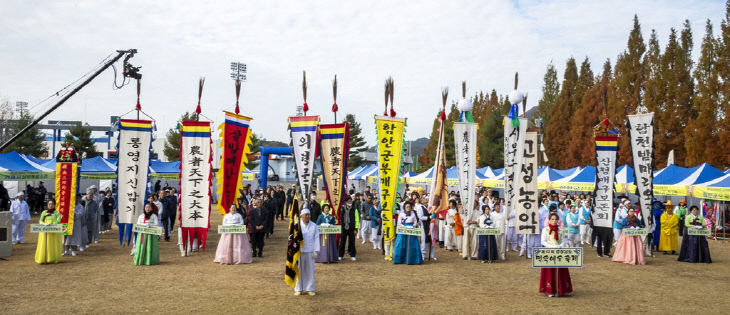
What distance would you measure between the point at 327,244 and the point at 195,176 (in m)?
4.09

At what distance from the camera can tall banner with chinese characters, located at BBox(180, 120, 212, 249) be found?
13719mm

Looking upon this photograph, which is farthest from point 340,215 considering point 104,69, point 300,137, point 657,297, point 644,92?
point 644,92

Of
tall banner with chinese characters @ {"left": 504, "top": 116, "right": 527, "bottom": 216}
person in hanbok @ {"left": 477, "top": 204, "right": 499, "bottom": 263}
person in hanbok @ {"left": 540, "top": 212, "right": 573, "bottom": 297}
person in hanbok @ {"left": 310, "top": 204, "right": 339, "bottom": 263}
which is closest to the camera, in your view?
person in hanbok @ {"left": 540, "top": 212, "right": 573, "bottom": 297}

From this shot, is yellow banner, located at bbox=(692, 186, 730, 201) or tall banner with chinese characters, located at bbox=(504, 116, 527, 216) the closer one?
tall banner with chinese characters, located at bbox=(504, 116, 527, 216)

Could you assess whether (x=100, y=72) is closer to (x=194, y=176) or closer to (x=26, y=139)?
(x=194, y=176)

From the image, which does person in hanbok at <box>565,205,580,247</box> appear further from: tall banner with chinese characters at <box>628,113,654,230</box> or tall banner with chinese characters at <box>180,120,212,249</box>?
tall banner with chinese characters at <box>180,120,212,249</box>

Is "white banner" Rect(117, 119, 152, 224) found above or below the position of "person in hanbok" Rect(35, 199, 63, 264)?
above

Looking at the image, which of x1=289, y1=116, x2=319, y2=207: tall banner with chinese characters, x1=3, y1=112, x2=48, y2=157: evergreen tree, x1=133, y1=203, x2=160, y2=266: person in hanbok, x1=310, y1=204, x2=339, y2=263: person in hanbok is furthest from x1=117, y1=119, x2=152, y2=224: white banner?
x1=3, y1=112, x2=48, y2=157: evergreen tree

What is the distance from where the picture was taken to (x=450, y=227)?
15.7 metres

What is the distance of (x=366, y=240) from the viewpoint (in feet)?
59.9

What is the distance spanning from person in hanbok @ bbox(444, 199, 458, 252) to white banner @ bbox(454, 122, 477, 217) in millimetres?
1795

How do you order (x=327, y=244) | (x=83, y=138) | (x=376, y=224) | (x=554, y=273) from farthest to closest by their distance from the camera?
(x=83, y=138), (x=376, y=224), (x=327, y=244), (x=554, y=273)

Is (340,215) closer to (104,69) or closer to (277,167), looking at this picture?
(104,69)

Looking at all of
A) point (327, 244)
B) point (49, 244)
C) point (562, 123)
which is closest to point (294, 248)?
point (327, 244)
